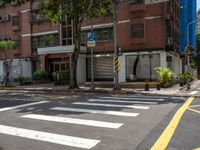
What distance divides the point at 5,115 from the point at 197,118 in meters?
6.85

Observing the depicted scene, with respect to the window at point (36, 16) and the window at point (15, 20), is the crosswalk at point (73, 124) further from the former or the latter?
the window at point (15, 20)

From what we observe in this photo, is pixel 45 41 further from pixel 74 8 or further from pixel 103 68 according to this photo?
pixel 74 8

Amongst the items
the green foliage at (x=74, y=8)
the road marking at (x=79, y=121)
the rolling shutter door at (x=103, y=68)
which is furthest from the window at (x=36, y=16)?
the road marking at (x=79, y=121)

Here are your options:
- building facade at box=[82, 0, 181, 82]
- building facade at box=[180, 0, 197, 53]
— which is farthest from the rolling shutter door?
building facade at box=[180, 0, 197, 53]

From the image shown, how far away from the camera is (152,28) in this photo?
29.0 meters

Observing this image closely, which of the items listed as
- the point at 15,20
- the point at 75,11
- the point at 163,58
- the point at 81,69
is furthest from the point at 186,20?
the point at 75,11

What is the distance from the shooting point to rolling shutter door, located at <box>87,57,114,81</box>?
32844 millimetres

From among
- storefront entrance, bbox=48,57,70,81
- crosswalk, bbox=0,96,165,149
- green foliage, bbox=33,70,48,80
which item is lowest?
crosswalk, bbox=0,96,165,149

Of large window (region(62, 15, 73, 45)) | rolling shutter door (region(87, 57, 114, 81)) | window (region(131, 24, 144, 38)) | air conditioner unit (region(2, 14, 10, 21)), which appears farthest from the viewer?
air conditioner unit (region(2, 14, 10, 21))

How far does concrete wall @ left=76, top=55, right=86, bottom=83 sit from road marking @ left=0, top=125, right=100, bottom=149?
2494 centimetres

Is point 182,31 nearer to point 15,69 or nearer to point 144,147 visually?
point 15,69

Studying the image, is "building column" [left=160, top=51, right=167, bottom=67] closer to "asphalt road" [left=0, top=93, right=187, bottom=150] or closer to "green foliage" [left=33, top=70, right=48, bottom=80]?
"green foliage" [left=33, top=70, right=48, bottom=80]

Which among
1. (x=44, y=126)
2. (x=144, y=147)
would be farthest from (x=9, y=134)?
(x=144, y=147)

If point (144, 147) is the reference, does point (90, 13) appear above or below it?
above
